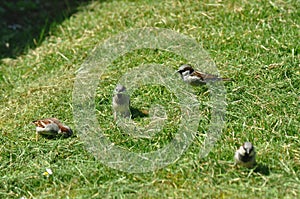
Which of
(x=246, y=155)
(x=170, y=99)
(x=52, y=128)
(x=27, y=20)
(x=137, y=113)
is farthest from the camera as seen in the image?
(x=27, y=20)

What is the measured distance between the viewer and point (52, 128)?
5.91 metres

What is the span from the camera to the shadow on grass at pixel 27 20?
9062 mm

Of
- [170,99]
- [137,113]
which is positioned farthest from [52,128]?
[170,99]

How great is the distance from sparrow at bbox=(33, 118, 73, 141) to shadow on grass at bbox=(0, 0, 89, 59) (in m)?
3.02

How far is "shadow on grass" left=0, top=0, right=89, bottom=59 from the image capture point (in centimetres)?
906

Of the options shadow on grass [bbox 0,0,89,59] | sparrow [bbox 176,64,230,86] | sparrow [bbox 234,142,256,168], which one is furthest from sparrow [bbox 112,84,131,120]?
shadow on grass [bbox 0,0,89,59]

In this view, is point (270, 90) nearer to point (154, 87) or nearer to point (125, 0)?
point (154, 87)

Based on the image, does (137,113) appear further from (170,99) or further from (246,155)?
(246,155)

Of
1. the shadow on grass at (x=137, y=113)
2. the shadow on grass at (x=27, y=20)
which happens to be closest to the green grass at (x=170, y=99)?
the shadow on grass at (x=137, y=113)

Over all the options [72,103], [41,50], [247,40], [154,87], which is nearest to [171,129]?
[154,87]

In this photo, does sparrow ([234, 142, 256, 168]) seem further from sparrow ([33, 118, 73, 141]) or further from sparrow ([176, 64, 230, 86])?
sparrow ([33, 118, 73, 141])

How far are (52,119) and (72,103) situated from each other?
574 millimetres

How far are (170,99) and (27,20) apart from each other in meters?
4.50

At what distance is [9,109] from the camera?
22.6 feet
